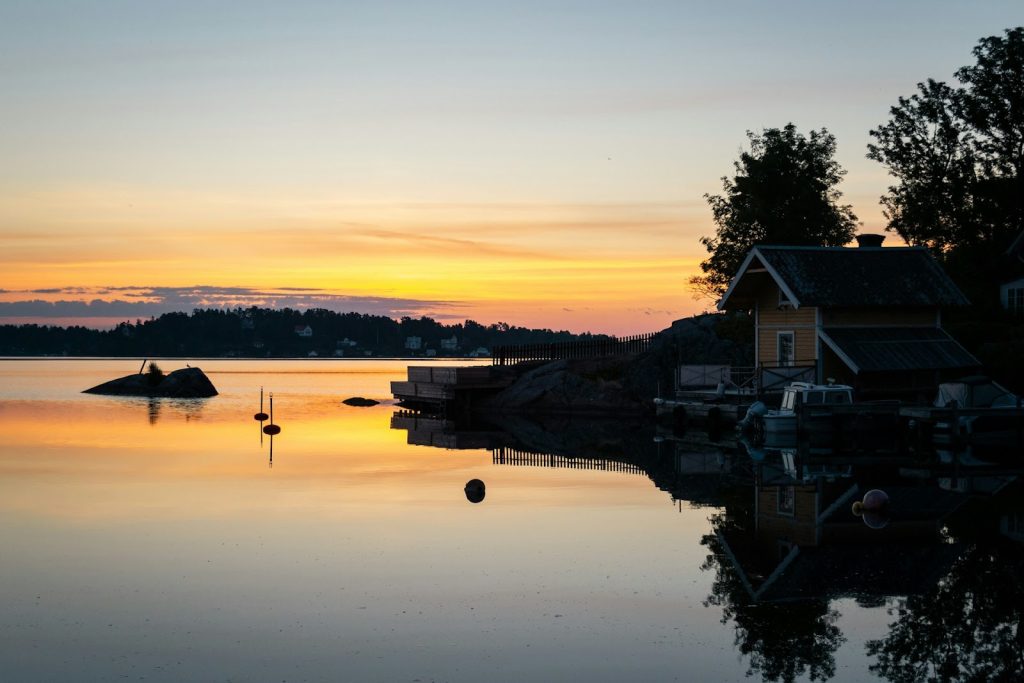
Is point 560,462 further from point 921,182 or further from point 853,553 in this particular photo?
point 921,182

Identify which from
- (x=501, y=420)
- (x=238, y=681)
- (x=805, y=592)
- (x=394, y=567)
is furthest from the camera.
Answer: (x=501, y=420)

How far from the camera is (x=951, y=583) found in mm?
18641

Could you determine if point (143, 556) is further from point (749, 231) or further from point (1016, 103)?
point (1016, 103)

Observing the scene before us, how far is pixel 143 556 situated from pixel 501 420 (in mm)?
44582

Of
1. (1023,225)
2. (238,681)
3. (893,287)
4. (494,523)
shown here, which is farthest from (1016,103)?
(238,681)

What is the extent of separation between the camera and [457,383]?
7200cm

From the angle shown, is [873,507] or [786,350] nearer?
[873,507]

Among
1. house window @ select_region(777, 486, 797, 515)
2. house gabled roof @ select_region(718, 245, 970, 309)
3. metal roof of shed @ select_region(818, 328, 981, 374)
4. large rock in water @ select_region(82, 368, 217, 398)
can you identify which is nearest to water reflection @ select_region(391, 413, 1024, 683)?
house window @ select_region(777, 486, 797, 515)

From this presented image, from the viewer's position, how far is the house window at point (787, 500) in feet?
87.7

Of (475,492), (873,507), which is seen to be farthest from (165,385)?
(873,507)

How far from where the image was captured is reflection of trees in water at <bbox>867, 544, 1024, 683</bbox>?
45.9ft

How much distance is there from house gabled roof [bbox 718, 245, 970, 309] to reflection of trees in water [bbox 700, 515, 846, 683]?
107 feet

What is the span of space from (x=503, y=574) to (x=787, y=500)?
37.1 ft

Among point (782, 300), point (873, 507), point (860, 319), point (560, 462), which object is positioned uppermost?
point (782, 300)
